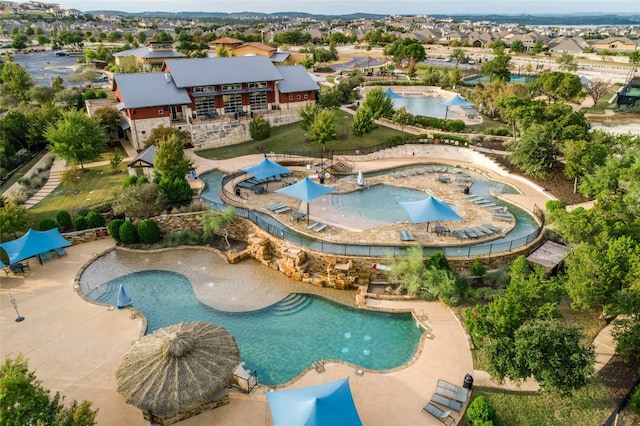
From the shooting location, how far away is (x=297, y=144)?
1636 inches

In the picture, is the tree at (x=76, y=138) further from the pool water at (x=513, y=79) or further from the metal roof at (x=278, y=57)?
the pool water at (x=513, y=79)

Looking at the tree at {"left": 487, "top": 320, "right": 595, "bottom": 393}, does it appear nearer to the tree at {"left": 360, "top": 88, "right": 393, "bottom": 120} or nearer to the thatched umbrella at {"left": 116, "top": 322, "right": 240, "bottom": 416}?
the thatched umbrella at {"left": 116, "top": 322, "right": 240, "bottom": 416}

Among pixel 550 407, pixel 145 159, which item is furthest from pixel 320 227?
pixel 145 159

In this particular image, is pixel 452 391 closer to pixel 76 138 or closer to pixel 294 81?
pixel 76 138

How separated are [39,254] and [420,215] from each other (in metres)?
23.2

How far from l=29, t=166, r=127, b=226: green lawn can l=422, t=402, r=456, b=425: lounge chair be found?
26.1 metres

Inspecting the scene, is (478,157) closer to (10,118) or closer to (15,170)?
(15,170)

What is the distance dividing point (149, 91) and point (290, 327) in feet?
109

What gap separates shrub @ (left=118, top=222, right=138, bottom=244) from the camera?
26.1 metres

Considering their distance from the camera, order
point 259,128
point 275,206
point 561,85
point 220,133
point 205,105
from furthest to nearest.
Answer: point 561,85 → point 205,105 → point 220,133 → point 259,128 → point 275,206

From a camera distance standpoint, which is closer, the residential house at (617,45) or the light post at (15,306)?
the light post at (15,306)

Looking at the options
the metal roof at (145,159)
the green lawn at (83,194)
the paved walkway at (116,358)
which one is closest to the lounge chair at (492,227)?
the paved walkway at (116,358)

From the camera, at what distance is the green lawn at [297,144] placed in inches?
1578

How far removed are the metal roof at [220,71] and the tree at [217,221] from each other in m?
22.0
